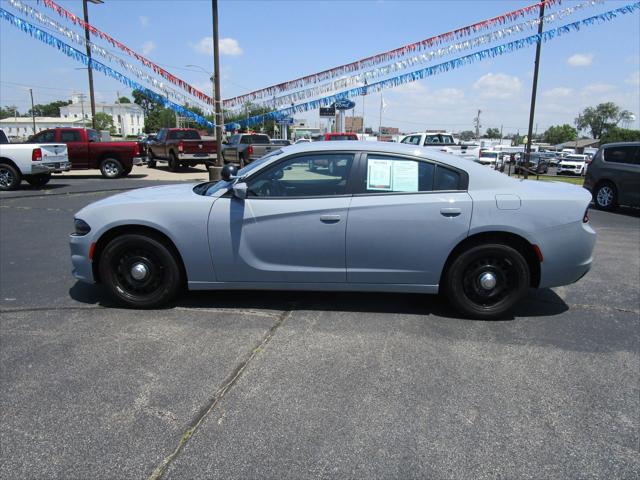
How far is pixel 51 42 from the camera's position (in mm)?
12172

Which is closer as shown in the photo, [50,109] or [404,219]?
[404,219]

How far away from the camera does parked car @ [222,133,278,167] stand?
867 inches

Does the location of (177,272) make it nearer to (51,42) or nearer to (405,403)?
(405,403)

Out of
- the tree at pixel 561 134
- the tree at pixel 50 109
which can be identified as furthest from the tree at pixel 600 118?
the tree at pixel 50 109

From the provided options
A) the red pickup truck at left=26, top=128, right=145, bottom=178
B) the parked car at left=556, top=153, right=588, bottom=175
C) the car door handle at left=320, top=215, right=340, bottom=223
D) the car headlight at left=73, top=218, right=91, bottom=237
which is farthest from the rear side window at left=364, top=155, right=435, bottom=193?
the parked car at left=556, top=153, right=588, bottom=175

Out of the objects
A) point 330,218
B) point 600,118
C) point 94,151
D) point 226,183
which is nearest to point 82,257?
point 226,183

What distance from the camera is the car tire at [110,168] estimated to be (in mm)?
17359

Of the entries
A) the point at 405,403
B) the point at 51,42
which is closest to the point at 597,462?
the point at 405,403

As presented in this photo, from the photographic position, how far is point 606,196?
1163 centimetres

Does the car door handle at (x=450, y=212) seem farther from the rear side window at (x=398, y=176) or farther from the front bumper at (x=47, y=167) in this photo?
the front bumper at (x=47, y=167)

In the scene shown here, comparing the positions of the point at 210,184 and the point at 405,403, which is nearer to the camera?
the point at 405,403

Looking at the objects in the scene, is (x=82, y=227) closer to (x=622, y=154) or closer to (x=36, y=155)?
(x=36, y=155)

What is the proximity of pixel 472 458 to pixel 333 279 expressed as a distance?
6.69 ft

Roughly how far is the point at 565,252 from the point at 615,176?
8.80 m
